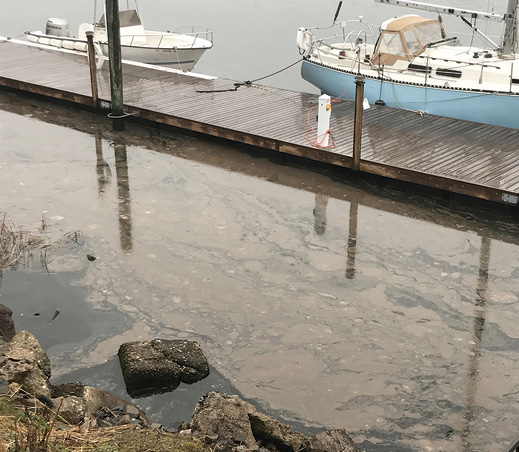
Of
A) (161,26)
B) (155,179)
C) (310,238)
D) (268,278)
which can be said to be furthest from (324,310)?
(161,26)

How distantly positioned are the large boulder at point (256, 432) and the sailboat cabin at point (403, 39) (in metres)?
10.1

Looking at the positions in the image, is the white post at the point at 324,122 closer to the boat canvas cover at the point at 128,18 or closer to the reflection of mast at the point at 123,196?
the reflection of mast at the point at 123,196

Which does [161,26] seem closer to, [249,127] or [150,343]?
[249,127]

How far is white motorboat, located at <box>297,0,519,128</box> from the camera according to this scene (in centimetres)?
1292

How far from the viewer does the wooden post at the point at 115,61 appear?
40.2 ft

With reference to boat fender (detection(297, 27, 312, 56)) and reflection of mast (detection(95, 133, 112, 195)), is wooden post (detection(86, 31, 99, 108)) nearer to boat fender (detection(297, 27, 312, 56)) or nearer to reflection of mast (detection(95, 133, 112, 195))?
reflection of mast (detection(95, 133, 112, 195))

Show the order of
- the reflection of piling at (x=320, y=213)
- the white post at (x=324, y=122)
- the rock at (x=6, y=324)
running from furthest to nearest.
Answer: the white post at (x=324, y=122)
the reflection of piling at (x=320, y=213)
the rock at (x=6, y=324)

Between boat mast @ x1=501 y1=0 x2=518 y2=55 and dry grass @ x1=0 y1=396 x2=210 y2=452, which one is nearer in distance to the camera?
dry grass @ x1=0 y1=396 x2=210 y2=452

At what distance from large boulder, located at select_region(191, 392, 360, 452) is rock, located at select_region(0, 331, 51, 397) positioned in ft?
4.04

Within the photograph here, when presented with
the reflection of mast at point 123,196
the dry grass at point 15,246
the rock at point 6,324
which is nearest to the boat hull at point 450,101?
the reflection of mast at point 123,196

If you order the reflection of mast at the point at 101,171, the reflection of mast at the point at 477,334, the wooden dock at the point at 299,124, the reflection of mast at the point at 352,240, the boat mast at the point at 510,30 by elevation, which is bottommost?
the reflection of mast at the point at 477,334

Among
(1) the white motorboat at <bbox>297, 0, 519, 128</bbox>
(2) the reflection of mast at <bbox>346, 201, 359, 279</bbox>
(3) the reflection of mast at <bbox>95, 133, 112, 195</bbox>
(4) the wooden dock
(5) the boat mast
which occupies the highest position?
(5) the boat mast

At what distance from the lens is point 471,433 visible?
597 centimetres

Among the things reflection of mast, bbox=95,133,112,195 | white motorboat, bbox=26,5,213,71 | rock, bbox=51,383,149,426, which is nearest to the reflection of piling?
reflection of mast, bbox=95,133,112,195
